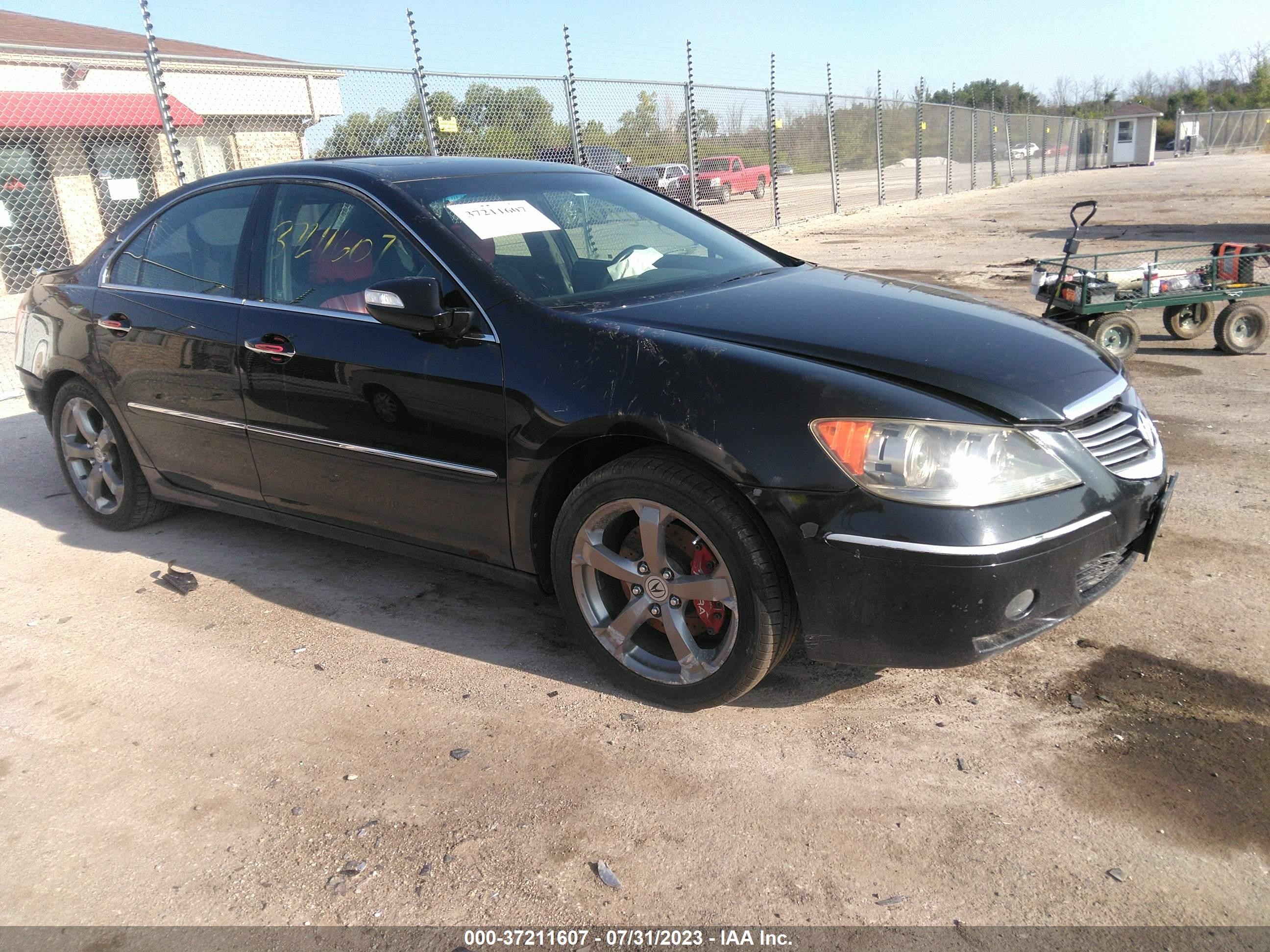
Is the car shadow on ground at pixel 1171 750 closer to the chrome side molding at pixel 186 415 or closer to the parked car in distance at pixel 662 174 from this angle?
the chrome side molding at pixel 186 415

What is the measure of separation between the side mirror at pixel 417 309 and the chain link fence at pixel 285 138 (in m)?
3.09

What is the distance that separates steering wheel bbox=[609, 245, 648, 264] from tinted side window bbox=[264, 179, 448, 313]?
671 millimetres

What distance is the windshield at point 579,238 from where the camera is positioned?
3297 mm

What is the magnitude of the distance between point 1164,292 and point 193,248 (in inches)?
257

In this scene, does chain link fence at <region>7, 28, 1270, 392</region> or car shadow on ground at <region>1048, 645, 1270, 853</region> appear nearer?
car shadow on ground at <region>1048, 645, 1270, 853</region>

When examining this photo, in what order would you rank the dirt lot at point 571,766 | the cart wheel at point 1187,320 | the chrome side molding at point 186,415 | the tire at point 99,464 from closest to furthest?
the dirt lot at point 571,766 → the chrome side molding at point 186,415 → the tire at point 99,464 → the cart wheel at point 1187,320

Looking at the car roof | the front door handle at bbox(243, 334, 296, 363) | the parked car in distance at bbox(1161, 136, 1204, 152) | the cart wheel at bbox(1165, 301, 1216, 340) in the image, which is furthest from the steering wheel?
the parked car in distance at bbox(1161, 136, 1204, 152)

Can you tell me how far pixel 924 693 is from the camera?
9.91 ft

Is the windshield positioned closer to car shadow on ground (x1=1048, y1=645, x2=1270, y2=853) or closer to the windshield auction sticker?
the windshield auction sticker

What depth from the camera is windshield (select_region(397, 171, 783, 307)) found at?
330cm

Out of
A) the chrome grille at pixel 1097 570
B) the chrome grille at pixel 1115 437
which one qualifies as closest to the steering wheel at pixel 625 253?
the chrome grille at pixel 1115 437

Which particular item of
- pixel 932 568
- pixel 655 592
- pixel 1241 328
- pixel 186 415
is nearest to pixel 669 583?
pixel 655 592

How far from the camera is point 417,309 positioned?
3047 mm

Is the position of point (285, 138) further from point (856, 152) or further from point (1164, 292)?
point (856, 152)
